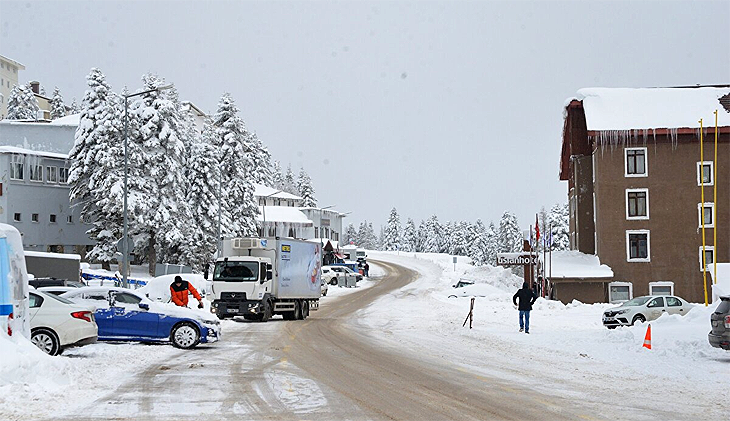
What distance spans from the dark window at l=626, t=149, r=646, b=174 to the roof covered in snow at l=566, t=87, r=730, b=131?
1.65 meters

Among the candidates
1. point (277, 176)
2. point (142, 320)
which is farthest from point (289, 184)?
point (142, 320)

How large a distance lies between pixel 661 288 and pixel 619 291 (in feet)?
8.41

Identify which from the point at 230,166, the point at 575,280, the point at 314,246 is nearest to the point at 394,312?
the point at 314,246

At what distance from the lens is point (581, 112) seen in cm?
6050

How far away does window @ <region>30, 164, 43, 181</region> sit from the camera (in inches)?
2591

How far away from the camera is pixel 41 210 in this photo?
217 feet

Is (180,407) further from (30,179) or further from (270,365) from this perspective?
(30,179)

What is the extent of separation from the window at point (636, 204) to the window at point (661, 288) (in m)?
4.28

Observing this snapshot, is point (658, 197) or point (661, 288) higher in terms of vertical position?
point (658, 197)

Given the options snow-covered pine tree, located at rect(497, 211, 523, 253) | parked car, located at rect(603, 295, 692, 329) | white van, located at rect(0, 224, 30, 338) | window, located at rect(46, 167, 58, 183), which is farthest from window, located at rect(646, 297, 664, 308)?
snow-covered pine tree, located at rect(497, 211, 523, 253)

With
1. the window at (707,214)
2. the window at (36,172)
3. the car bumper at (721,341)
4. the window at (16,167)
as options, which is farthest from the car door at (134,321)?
the window at (36,172)

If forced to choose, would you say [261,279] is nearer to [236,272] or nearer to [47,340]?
[236,272]

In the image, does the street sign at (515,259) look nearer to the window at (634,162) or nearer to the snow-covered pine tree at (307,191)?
the window at (634,162)

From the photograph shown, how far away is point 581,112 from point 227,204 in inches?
1133
